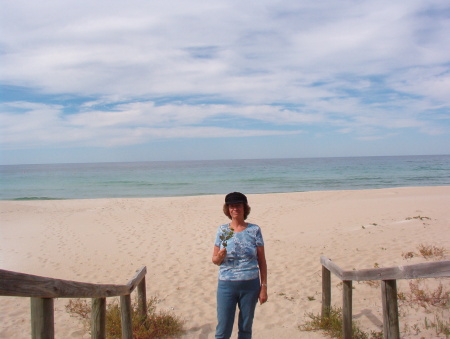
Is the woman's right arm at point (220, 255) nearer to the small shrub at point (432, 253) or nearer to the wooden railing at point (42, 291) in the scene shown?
the wooden railing at point (42, 291)

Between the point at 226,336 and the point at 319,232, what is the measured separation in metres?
9.29

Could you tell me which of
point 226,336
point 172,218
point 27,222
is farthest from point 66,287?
point 27,222

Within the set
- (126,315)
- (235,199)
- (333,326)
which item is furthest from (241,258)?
(333,326)

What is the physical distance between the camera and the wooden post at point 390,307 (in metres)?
3.54

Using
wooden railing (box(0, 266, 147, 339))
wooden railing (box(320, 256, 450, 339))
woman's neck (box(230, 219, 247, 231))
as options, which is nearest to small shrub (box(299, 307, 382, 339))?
wooden railing (box(320, 256, 450, 339))

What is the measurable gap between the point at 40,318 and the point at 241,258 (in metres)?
1.80

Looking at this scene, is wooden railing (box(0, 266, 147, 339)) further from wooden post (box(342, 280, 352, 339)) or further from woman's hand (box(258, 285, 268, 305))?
wooden post (box(342, 280, 352, 339))

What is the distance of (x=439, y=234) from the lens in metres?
10.6

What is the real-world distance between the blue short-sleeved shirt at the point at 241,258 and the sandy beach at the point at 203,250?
2.07 meters

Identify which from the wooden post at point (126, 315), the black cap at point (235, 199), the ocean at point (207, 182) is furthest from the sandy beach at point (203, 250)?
the ocean at point (207, 182)

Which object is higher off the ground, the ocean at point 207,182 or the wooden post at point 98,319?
the wooden post at point 98,319

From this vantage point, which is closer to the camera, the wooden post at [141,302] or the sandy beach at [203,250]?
the wooden post at [141,302]

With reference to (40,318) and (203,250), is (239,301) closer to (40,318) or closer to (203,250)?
(40,318)

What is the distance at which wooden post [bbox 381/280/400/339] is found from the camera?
3.54 metres
